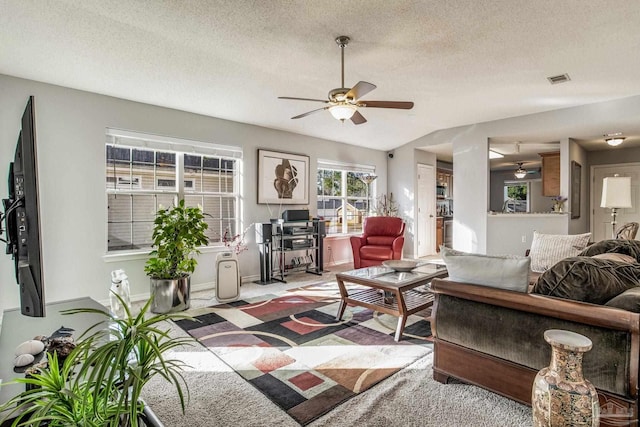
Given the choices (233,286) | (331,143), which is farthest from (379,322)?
(331,143)

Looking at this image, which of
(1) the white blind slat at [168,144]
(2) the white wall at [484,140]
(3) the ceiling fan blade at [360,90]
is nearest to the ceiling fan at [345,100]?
(3) the ceiling fan blade at [360,90]

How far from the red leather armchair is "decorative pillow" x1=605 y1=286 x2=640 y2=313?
11.5 feet

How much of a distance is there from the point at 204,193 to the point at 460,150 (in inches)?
181

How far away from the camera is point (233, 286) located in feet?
13.5

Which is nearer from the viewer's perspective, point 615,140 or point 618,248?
point 618,248

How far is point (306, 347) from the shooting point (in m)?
2.75

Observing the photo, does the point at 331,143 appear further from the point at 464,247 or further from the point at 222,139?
the point at 464,247

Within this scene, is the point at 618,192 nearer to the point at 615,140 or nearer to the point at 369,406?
the point at 615,140

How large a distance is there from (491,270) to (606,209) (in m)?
6.86

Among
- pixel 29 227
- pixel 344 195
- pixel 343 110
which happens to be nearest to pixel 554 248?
pixel 343 110

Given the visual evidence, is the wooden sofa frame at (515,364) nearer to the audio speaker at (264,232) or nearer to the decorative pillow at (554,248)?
the decorative pillow at (554,248)

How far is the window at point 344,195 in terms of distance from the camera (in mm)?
6523

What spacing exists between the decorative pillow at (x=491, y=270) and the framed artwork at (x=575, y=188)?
16.4 ft

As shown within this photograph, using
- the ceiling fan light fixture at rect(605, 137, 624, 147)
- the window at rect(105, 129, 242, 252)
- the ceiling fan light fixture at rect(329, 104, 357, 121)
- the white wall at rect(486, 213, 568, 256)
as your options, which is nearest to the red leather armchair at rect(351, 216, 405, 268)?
the white wall at rect(486, 213, 568, 256)
